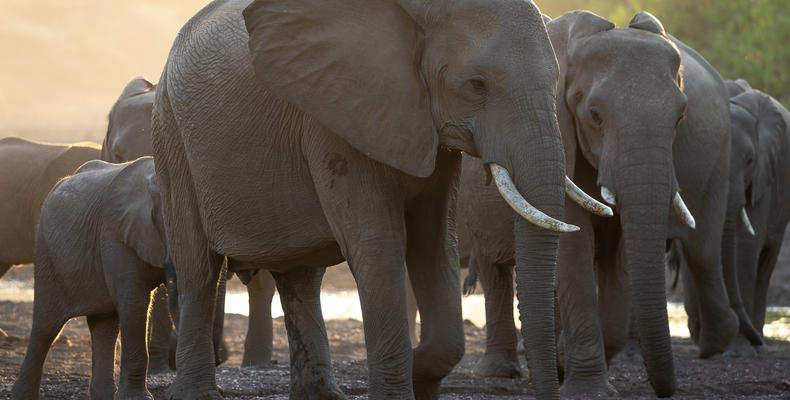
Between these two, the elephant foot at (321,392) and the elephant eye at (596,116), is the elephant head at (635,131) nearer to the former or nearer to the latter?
the elephant eye at (596,116)

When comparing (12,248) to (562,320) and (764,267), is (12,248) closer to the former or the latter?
(562,320)

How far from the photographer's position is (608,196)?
7160 millimetres

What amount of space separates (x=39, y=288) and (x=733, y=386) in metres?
4.62

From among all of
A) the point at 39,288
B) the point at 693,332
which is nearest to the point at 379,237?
the point at 39,288

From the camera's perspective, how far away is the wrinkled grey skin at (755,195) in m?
10.7

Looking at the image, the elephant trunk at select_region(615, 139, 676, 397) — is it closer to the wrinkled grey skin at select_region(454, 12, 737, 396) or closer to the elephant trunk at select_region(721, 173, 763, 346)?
the wrinkled grey skin at select_region(454, 12, 737, 396)

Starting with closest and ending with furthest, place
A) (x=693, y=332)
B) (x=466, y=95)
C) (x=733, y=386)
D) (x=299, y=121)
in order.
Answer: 1. (x=466, y=95)
2. (x=299, y=121)
3. (x=733, y=386)
4. (x=693, y=332)

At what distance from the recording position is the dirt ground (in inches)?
316

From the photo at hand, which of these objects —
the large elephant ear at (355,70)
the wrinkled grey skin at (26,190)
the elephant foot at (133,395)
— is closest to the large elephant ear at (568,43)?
the large elephant ear at (355,70)

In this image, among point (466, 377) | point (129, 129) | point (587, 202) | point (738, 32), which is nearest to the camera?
point (587, 202)

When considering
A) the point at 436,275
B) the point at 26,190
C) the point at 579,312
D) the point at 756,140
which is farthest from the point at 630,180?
the point at 26,190

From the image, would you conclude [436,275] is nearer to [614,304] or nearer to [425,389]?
[425,389]

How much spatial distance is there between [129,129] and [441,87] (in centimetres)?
668

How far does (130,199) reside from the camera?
8195 millimetres
